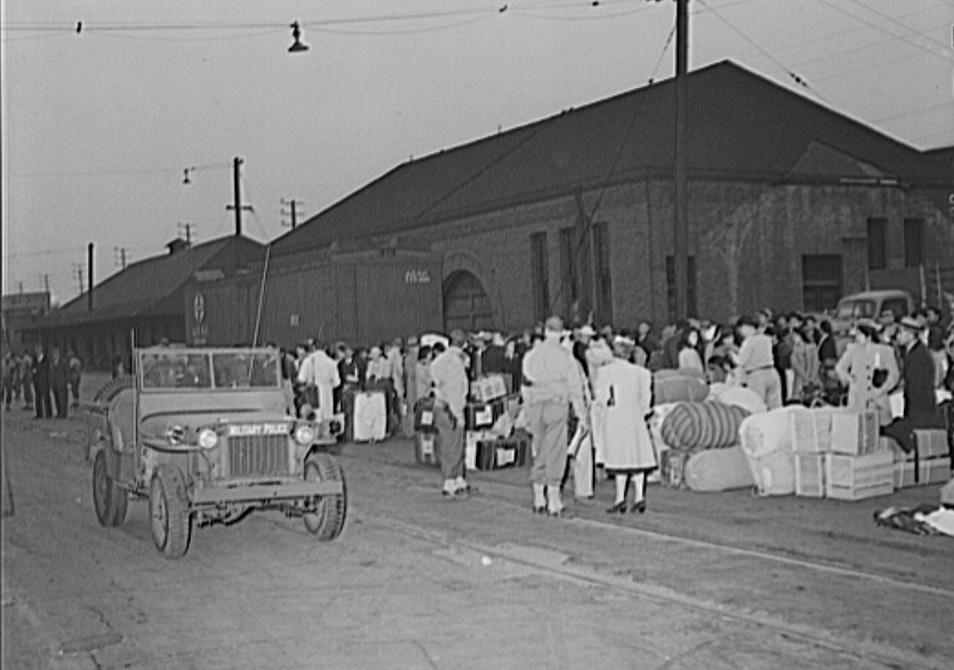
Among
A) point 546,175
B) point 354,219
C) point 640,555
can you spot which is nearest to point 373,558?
point 640,555

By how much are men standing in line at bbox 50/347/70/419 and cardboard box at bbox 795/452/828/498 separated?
5663mm

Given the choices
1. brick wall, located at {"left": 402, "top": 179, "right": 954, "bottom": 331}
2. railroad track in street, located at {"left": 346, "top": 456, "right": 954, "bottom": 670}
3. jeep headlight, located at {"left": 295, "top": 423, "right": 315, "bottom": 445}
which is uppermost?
brick wall, located at {"left": 402, "top": 179, "right": 954, "bottom": 331}

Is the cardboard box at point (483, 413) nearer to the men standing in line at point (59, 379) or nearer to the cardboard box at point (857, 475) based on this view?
the cardboard box at point (857, 475)

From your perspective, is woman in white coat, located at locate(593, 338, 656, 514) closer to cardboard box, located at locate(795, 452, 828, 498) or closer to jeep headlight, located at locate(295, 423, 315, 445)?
cardboard box, located at locate(795, 452, 828, 498)

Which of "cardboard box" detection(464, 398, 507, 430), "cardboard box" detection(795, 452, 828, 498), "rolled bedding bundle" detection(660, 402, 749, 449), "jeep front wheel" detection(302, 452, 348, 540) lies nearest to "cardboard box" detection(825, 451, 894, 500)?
"cardboard box" detection(795, 452, 828, 498)

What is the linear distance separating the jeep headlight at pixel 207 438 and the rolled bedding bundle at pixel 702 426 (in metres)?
4.16

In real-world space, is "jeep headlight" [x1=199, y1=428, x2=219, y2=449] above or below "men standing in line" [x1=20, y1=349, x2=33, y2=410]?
below

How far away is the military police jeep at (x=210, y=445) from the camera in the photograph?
25.5ft

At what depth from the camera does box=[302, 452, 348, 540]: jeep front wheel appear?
8.16m

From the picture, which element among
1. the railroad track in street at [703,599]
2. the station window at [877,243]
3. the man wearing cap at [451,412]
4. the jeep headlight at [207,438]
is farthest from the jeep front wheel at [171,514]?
the station window at [877,243]

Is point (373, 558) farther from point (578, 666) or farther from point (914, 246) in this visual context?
point (914, 246)

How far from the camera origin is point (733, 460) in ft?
33.9

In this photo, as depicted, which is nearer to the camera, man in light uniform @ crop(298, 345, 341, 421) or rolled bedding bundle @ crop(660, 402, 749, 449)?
rolled bedding bundle @ crop(660, 402, 749, 449)

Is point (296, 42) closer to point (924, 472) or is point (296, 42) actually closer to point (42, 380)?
point (42, 380)
